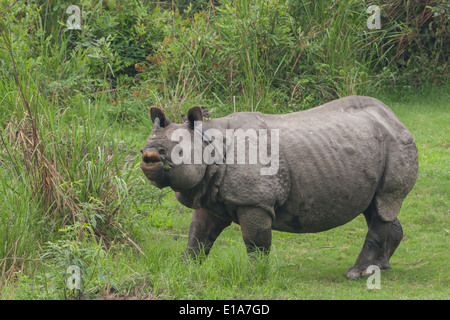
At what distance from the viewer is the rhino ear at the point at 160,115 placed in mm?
6672

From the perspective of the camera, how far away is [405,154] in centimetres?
727

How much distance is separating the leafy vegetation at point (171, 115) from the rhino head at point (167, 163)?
0.71 m

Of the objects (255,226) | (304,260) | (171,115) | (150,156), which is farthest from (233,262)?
(171,115)

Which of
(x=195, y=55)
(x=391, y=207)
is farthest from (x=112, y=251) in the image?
(x=195, y=55)

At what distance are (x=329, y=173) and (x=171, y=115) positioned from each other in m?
3.84

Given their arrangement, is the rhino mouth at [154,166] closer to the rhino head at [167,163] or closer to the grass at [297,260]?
the rhino head at [167,163]

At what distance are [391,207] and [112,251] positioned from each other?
2.53 m

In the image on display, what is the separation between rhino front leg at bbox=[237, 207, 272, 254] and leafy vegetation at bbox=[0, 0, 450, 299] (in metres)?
0.22

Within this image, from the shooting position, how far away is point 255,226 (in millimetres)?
6738

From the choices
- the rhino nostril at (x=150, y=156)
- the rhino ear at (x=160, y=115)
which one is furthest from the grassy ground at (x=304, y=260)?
the rhino ear at (x=160, y=115)

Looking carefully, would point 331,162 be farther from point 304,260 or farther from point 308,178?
point 304,260

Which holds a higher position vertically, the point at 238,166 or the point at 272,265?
the point at 238,166

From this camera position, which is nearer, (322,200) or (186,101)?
(322,200)
